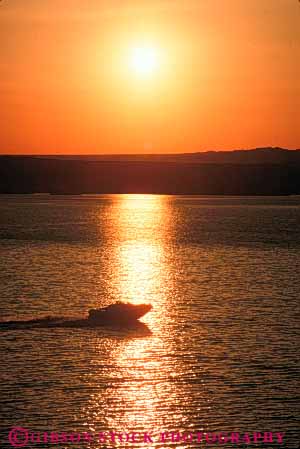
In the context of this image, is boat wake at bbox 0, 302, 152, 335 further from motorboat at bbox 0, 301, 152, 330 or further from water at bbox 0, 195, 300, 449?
water at bbox 0, 195, 300, 449

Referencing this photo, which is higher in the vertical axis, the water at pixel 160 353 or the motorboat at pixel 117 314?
the motorboat at pixel 117 314

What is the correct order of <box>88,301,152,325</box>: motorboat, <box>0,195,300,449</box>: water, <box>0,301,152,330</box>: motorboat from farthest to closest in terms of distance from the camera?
<box>88,301,152,325</box>: motorboat < <box>0,301,152,330</box>: motorboat < <box>0,195,300,449</box>: water

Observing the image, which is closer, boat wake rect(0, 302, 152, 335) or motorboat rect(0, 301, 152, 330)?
boat wake rect(0, 302, 152, 335)

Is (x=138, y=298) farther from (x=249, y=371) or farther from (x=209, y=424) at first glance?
(x=209, y=424)

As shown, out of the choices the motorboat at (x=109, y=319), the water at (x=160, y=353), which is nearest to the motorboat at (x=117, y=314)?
the motorboat at (x=109, y=319)

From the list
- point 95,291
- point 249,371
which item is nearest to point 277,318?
point 249,371

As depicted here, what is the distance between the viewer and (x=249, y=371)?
38.7 metres

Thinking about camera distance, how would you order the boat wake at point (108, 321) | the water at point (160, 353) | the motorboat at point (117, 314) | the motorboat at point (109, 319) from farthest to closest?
1. the motorboat at point (117, 314)
2. the motorboat at point (109, 319)
3. the boat wake at point (108, 321)
4. the water at point (160, 353)

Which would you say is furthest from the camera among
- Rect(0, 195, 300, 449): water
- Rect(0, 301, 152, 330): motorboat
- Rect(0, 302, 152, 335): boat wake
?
Rect(0, 301, 152, 330): motorboat

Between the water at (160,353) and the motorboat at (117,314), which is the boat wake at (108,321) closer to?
the motorboat at (117,314)

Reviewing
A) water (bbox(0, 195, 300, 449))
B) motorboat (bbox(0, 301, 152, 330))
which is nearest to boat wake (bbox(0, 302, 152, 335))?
motorboat (bbox(0, 301, 152, 330))

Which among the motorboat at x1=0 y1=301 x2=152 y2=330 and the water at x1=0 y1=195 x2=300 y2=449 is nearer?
the water at x1=0 y1=195 x2=300 y2=449

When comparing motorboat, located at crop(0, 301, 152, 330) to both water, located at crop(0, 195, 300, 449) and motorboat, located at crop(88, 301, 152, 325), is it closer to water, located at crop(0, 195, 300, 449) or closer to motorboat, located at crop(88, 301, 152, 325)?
motorboat, located at crop(88, 301, 152, 325)

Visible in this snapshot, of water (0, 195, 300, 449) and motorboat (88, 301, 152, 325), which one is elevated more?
motorboat (88, 301, 152, 325)
